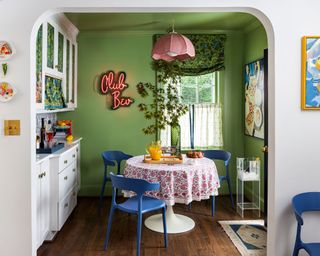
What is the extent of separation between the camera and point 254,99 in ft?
15.3

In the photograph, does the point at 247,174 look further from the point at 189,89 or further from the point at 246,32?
the point at 246,32

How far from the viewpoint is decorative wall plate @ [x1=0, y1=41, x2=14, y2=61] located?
2436 millimetres

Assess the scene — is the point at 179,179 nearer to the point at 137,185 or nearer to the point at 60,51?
the point at 137,185

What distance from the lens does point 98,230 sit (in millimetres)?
3773

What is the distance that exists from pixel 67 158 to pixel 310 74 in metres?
2.76

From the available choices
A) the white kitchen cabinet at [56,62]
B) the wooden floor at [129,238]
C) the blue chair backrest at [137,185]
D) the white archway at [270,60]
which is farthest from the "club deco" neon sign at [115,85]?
the white archway at [270,60]

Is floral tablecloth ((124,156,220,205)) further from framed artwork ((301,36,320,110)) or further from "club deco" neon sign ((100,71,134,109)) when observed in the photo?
"club deco" neon sign ((100,71,134,109))

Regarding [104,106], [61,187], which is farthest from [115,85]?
[61,187]

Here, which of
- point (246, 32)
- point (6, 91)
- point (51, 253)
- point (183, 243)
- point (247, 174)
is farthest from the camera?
point (246, 32)

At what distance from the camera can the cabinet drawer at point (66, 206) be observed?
3651mm

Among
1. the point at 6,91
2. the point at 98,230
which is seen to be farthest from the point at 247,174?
the point at 6,91

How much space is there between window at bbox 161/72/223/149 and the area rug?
1.49m

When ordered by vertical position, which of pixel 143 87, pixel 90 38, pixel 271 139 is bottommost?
pixel 271 139

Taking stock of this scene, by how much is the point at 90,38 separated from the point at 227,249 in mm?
3571
